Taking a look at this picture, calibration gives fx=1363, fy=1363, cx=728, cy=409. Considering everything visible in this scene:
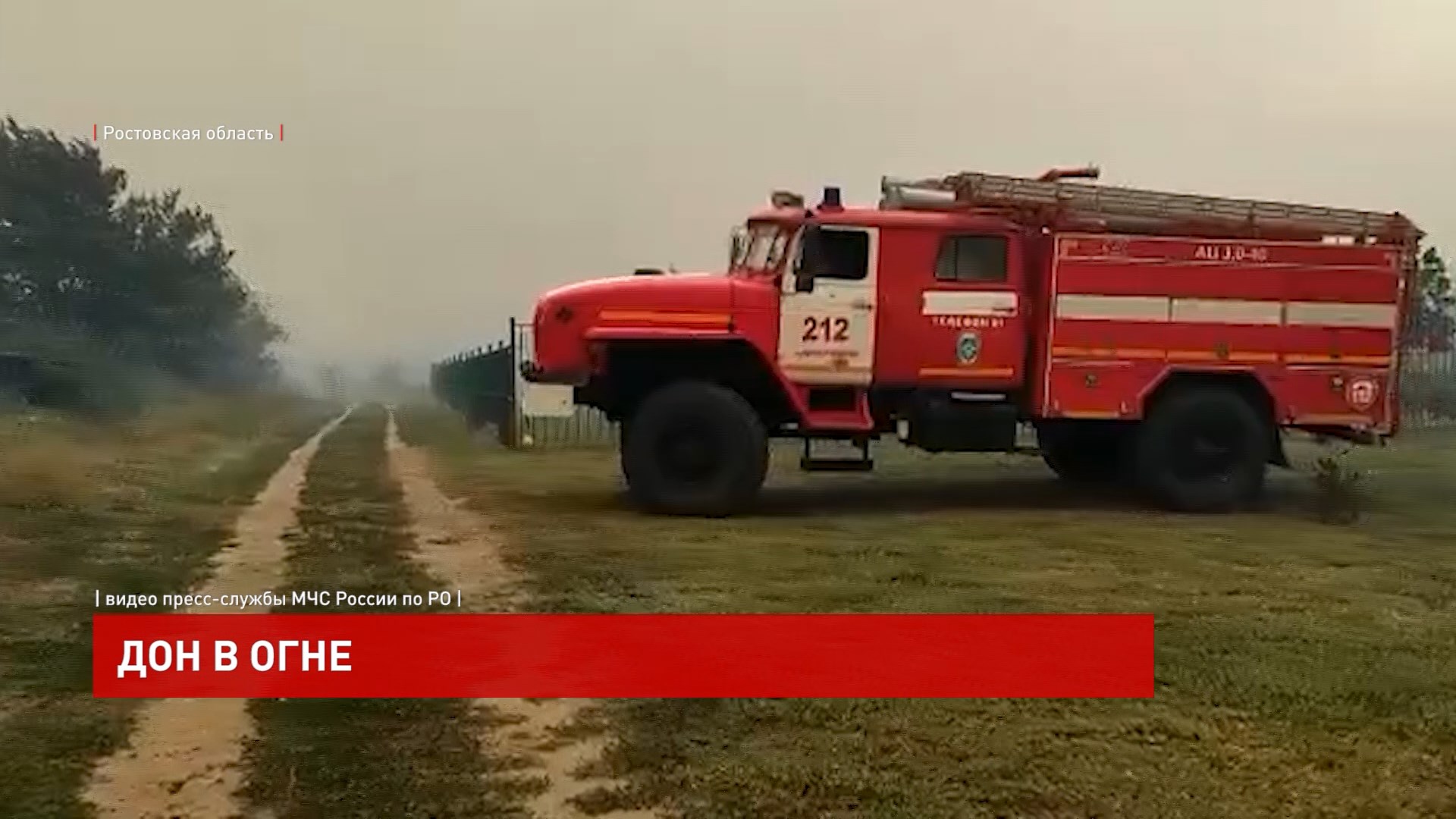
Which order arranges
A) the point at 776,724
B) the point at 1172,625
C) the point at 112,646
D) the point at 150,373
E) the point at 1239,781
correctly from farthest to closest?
the point at 150,373, the point at 1172,625, the point at 112,646, the point at 776,724, the point at 1239,781

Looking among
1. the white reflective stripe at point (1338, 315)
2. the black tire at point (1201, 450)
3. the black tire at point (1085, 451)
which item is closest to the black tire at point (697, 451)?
the black tire at point (1085, 451)

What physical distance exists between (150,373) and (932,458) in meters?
15.9

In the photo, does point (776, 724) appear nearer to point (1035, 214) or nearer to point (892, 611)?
point (892, 611)

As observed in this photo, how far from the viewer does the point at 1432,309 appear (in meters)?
23.4

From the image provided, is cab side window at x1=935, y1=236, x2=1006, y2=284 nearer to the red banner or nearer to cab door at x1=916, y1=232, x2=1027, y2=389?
cab door at x1=916, y1=232, x2=1027, y2=389

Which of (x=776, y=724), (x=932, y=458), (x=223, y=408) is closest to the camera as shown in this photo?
(x=776, y=724)

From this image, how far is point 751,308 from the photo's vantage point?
33.0ft

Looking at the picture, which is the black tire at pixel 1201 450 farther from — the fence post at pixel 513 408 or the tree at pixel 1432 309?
the fence post at pixel 513 408

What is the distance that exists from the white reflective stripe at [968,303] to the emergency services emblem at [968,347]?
0.16 meters

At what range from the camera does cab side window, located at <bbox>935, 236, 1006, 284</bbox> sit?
10422 mm

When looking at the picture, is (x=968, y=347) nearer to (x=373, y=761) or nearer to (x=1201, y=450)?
(x=1201, y=450)

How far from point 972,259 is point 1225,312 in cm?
205

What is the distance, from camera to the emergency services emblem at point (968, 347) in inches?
412

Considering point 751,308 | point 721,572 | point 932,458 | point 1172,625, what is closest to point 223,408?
point 932,458
